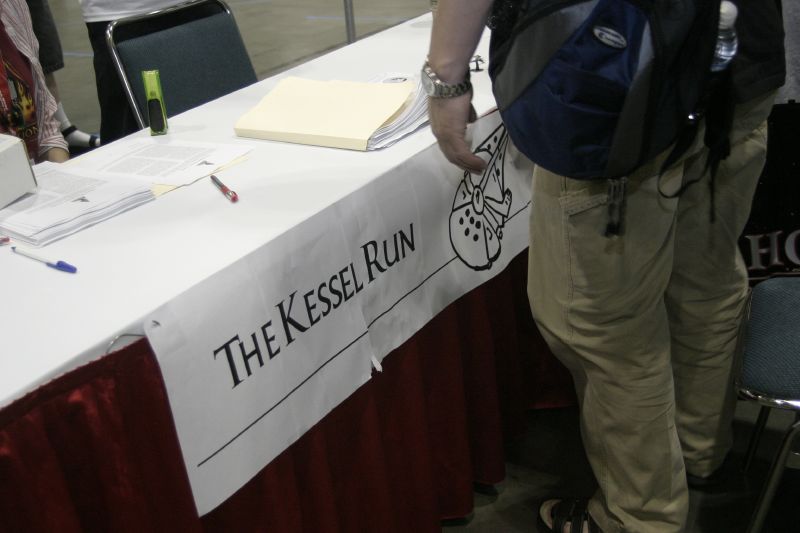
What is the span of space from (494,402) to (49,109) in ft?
3.71

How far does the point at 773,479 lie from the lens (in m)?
1.09

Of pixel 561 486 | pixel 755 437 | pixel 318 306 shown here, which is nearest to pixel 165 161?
pixel 318 306

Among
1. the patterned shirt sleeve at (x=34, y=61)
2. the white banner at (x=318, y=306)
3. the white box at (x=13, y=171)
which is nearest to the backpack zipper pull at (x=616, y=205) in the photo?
the white banner at (x=318, y=306)

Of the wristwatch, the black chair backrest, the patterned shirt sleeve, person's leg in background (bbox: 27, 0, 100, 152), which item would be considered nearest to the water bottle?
the wristwatch

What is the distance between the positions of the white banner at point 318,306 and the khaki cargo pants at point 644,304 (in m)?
0.18

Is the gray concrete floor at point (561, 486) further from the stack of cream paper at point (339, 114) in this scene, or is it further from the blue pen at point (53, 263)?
A: the blue pen at point (53, 263)

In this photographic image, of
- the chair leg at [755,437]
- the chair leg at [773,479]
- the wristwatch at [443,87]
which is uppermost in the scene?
the wristwatch at [443,87]

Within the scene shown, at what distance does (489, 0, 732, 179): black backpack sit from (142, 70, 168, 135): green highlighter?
69 cm

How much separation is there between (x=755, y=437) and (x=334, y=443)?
0.81m

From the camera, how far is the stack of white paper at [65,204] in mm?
974

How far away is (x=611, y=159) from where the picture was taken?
82 centimetres

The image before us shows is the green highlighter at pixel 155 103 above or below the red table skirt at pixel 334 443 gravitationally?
above

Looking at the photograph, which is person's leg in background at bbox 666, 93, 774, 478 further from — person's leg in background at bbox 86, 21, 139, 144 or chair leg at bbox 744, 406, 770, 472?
person's leg in background at bbox 86, 21, 139, 144

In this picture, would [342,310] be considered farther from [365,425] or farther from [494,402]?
[494,402]
